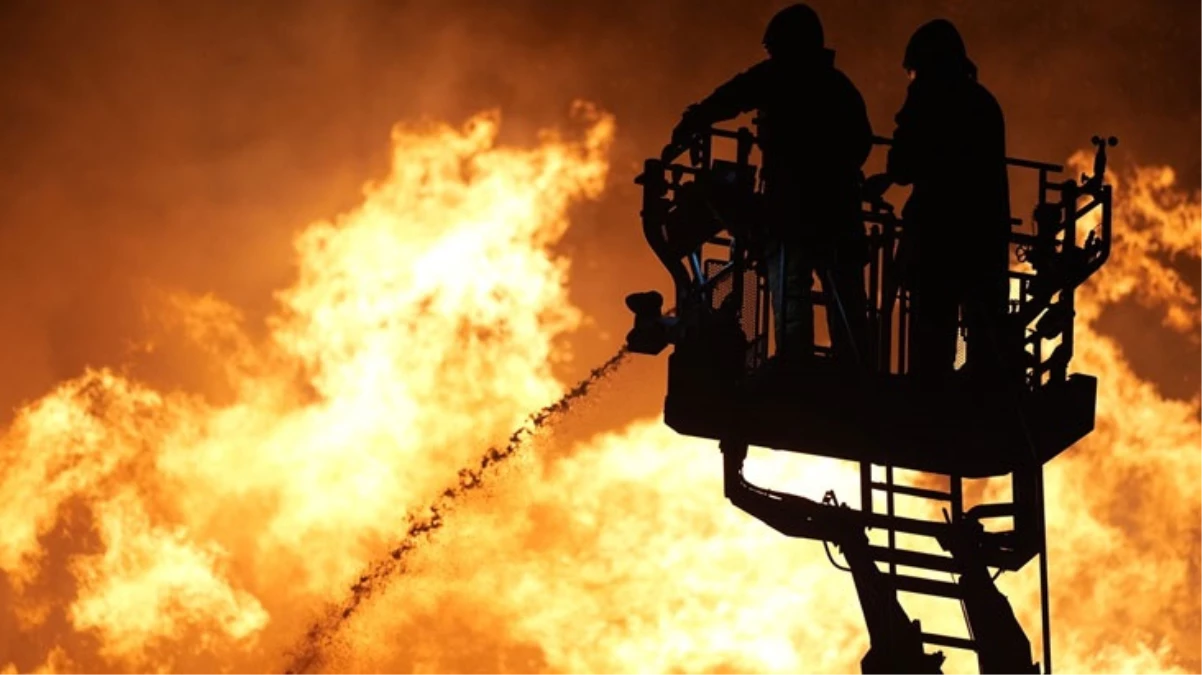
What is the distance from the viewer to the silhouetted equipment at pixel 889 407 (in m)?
22.7

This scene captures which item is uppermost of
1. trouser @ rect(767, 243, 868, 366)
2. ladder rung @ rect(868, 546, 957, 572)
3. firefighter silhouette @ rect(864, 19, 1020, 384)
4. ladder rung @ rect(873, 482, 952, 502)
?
firefighter silhouette @ rect(864, 19, 1020, 384)

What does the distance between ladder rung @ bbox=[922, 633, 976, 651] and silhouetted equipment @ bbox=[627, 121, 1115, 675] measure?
23mm

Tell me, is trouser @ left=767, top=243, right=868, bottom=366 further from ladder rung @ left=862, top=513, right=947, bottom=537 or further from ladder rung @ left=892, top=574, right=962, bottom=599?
ladder rung @ left=892, top=574, right=962, bottom=599

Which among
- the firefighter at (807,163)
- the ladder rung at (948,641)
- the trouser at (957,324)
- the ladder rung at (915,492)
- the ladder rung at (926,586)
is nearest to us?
the ladder rung at (948,641)

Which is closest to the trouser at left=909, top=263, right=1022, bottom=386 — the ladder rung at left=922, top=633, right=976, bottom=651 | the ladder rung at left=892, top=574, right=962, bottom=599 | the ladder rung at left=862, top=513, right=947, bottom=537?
the ladder rung at left=862, top=513, right=947, bottom=537

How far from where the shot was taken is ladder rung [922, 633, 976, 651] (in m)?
22.0

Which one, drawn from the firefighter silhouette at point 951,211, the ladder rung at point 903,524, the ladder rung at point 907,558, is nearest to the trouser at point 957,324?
the firefighter silhouette at point 951,211

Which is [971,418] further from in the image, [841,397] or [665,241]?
[665,241]

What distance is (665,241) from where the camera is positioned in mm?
24875

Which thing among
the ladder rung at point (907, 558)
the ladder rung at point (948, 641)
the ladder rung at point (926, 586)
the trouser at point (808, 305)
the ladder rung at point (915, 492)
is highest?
the trouser at point (808, 305)

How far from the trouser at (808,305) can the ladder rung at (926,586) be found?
93.7 inches

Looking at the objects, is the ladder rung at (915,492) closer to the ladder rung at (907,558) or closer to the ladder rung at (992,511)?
the ladder rung at (992,511)

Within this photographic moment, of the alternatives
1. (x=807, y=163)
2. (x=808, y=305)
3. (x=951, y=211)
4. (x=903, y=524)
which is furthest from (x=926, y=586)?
(x=807, y=163)

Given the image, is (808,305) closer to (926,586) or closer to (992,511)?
(992,511)
